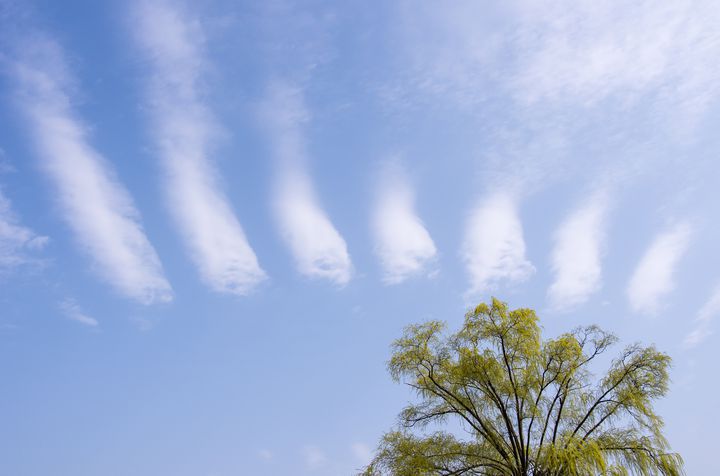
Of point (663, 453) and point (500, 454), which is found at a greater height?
point (500, 454)

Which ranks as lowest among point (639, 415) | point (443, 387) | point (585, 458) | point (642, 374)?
point (585, 458)

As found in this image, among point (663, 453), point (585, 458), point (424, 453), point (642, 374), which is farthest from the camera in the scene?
point (424, 453)

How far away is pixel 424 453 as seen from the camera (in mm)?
22281

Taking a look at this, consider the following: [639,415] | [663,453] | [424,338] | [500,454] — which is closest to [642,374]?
[639,415]

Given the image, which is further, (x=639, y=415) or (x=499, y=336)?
(x=499, y=336)

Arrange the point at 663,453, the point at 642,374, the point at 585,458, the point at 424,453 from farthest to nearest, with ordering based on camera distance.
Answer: the point at 424,453
the point at 642,374
the point at 663,453
the point at 585,458

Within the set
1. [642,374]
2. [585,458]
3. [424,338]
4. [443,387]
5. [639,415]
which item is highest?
[424,338]

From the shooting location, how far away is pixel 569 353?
21156mm

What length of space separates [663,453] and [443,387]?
807 cm

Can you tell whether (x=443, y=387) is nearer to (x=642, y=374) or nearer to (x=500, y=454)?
(x=500, y=454)

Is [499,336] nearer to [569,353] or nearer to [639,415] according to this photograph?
[569,353]

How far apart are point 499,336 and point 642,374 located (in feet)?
17.6

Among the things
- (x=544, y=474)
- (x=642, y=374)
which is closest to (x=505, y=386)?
(x=544, y=474)

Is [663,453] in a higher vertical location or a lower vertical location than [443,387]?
lower
